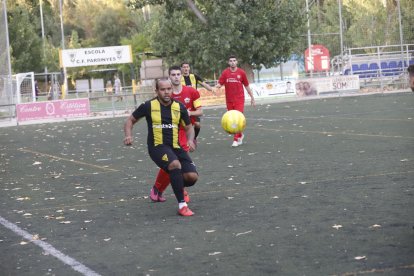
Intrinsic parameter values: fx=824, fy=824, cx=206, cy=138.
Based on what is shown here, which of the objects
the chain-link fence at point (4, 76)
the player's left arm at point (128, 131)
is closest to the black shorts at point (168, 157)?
the player's left arm at point (128, 131)

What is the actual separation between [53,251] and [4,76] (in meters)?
31.7

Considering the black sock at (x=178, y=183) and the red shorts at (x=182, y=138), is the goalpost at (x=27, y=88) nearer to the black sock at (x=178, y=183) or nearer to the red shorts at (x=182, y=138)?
the red shorts at (x=182, y=138)

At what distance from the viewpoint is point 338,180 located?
11273mm

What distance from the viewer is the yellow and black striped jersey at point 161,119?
980 cm

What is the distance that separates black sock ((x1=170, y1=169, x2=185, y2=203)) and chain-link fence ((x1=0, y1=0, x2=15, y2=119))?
29.3 m

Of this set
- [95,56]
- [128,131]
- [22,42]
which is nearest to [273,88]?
[95,56]

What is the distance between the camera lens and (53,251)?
7688mm

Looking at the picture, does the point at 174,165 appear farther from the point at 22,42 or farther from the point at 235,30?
the point at 22,42

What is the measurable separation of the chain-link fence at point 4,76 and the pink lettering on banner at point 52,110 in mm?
790

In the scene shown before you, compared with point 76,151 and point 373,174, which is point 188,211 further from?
point 76,151

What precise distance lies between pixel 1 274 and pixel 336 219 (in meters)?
3.38

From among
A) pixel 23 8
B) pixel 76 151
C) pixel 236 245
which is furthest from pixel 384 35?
pixel 236 245

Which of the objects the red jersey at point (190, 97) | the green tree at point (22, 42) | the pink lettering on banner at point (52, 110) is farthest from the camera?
the green tree at point (22, 42)

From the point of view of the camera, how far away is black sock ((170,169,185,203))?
30.7 ft
